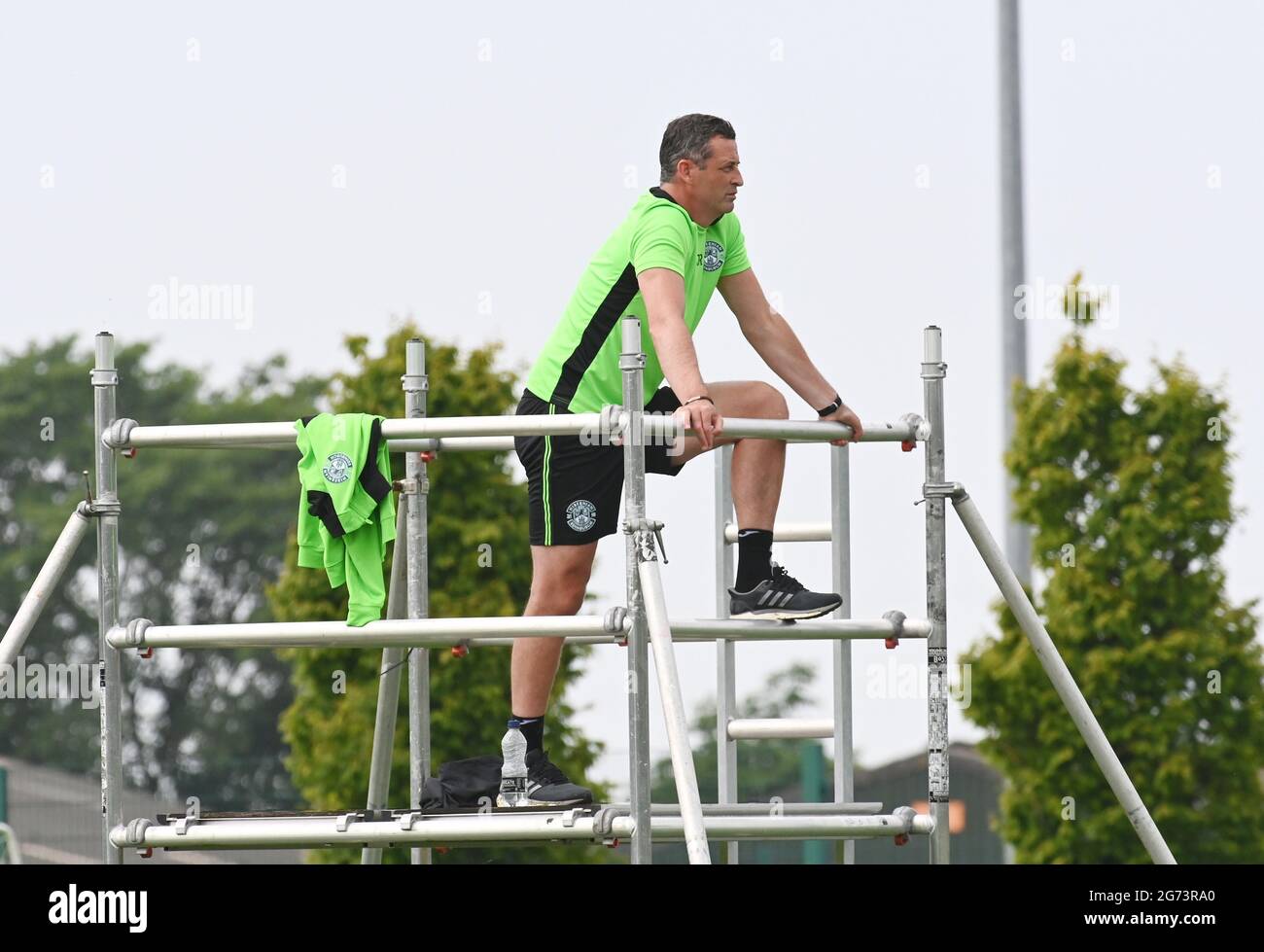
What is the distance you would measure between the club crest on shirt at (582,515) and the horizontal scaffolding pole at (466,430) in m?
0.24

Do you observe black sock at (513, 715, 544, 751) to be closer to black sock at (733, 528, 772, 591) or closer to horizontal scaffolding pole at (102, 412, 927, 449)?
black sock at (733, 528, 772, 591)

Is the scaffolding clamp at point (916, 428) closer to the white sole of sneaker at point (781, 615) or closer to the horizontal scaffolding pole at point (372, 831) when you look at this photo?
the white sole of sneaker at point (781, 615)

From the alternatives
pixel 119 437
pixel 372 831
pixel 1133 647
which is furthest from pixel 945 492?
pixel 1133 647

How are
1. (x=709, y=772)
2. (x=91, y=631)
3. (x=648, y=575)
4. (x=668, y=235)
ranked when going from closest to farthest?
(x=648, y=575) → (x=668, y=235) → (x=709, y=772) → (x=91, y=631)

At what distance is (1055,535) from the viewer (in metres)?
14.4

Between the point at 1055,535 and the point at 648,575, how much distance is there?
9.74m

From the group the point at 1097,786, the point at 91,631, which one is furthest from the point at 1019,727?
the point at 91,631

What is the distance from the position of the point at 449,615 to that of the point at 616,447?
706cm

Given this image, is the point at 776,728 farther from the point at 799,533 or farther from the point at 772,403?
the point at 772,403

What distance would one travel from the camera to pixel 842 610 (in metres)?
6.51

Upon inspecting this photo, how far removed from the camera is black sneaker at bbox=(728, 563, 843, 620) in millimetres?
5613
